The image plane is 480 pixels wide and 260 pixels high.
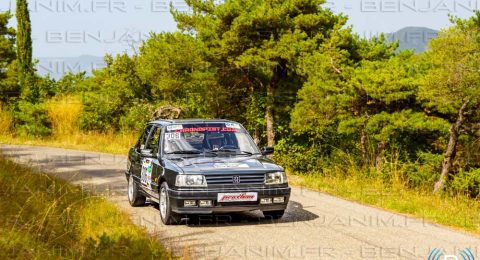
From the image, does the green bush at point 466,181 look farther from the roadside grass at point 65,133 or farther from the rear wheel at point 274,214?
the roadside grass at point 65,133

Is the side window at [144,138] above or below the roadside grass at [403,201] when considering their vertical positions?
above

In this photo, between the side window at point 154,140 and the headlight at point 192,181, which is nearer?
the headlight at point 192,181

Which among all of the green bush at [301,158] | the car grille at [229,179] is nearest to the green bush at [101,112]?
the green bush at [301,158]

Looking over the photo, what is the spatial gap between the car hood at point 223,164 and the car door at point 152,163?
1.56 feet

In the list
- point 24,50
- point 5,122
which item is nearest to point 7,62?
point 24,50

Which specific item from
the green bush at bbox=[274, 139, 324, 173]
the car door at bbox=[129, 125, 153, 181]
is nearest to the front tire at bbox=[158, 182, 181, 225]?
the car door at bbox=[129, 125, 153, 181]

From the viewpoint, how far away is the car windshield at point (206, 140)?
1006cm

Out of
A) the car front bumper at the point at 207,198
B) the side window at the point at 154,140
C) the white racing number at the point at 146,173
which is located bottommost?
the car front bumper at the point at 207,198

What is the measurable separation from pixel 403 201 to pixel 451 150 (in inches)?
186

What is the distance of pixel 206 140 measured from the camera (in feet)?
33.7

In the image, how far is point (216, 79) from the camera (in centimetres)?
2370

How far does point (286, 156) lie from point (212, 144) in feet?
38.7

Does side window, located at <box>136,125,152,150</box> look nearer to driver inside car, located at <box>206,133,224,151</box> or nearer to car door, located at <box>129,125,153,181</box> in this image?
car door, located at <box>129,125,153,181</box>

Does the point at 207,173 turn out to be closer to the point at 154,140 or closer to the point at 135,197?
the point at 154,140
